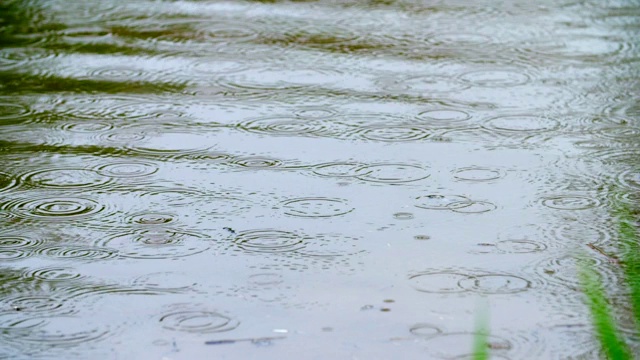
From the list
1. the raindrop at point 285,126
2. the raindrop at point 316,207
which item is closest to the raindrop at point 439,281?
the raindrop at point 316,207

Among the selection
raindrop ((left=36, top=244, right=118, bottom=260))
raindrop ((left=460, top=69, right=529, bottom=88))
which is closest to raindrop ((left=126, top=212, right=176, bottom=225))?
raindrop ((left=36, top=244, right=118, bottom=260))

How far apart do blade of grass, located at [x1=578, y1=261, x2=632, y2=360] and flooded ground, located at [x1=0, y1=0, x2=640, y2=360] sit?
5 cm

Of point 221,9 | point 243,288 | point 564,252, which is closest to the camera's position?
point 243,288

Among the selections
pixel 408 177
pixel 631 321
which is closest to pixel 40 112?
pixel 408 177

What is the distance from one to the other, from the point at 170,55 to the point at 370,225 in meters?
2.41

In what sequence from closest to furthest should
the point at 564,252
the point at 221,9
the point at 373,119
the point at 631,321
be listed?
the point at 631,321 < the point at 564,252 < the point at 373,119 < the point at 221,9

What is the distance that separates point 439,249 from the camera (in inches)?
127

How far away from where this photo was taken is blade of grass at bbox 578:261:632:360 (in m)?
1.40

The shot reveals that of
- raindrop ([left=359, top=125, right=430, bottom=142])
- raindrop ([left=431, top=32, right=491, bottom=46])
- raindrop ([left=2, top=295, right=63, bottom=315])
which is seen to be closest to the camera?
raindrop ([left=2, top=295, right=63, bottom=315])

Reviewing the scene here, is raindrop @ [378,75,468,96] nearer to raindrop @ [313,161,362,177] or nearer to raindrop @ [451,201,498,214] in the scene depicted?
raindrop @ [313,161,362,177]

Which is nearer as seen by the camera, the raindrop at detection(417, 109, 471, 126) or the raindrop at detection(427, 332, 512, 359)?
the raindrop at detection(427, 332, 512, 359)

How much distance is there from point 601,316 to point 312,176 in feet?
7.96

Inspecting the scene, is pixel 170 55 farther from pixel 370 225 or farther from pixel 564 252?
pixel 564 252

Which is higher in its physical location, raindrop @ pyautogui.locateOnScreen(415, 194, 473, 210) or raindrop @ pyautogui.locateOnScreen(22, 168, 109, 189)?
raindrop @ pyautogui.locateOnScreen(22, 168, 109, 189)
